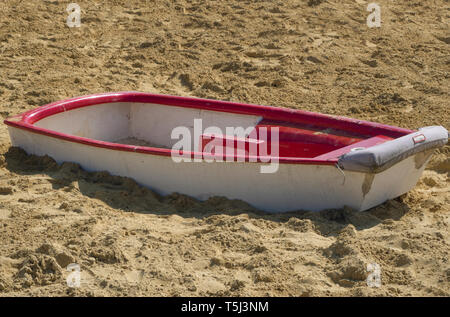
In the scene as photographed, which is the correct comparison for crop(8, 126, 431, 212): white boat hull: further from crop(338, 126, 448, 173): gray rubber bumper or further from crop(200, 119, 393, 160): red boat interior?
crop(200, 119, 393, 160): red boat interior

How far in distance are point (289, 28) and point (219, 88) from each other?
164cm

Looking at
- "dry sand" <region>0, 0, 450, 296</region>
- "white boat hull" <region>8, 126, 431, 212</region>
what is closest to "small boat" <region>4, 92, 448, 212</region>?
"white boat hull" <region>8, 126, 431, 212</region>

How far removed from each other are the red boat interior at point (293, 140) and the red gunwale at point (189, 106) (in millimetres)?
47

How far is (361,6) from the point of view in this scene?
30.6ft

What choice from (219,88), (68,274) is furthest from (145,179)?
(219,88)

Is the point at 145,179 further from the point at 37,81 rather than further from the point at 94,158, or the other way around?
the point at 37,81

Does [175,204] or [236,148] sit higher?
[236,148]

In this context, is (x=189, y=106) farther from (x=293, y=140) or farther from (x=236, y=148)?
(x=293, y=140)

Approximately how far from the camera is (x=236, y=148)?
601 cm

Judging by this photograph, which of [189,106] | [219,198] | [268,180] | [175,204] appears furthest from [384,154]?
[189,106]

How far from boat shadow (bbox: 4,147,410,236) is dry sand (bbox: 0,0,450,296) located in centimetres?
1

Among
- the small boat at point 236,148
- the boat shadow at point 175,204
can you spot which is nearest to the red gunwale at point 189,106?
the small boat at point 236,148

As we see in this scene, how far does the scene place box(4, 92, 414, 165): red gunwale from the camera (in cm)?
546

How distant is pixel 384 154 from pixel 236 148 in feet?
4.74
